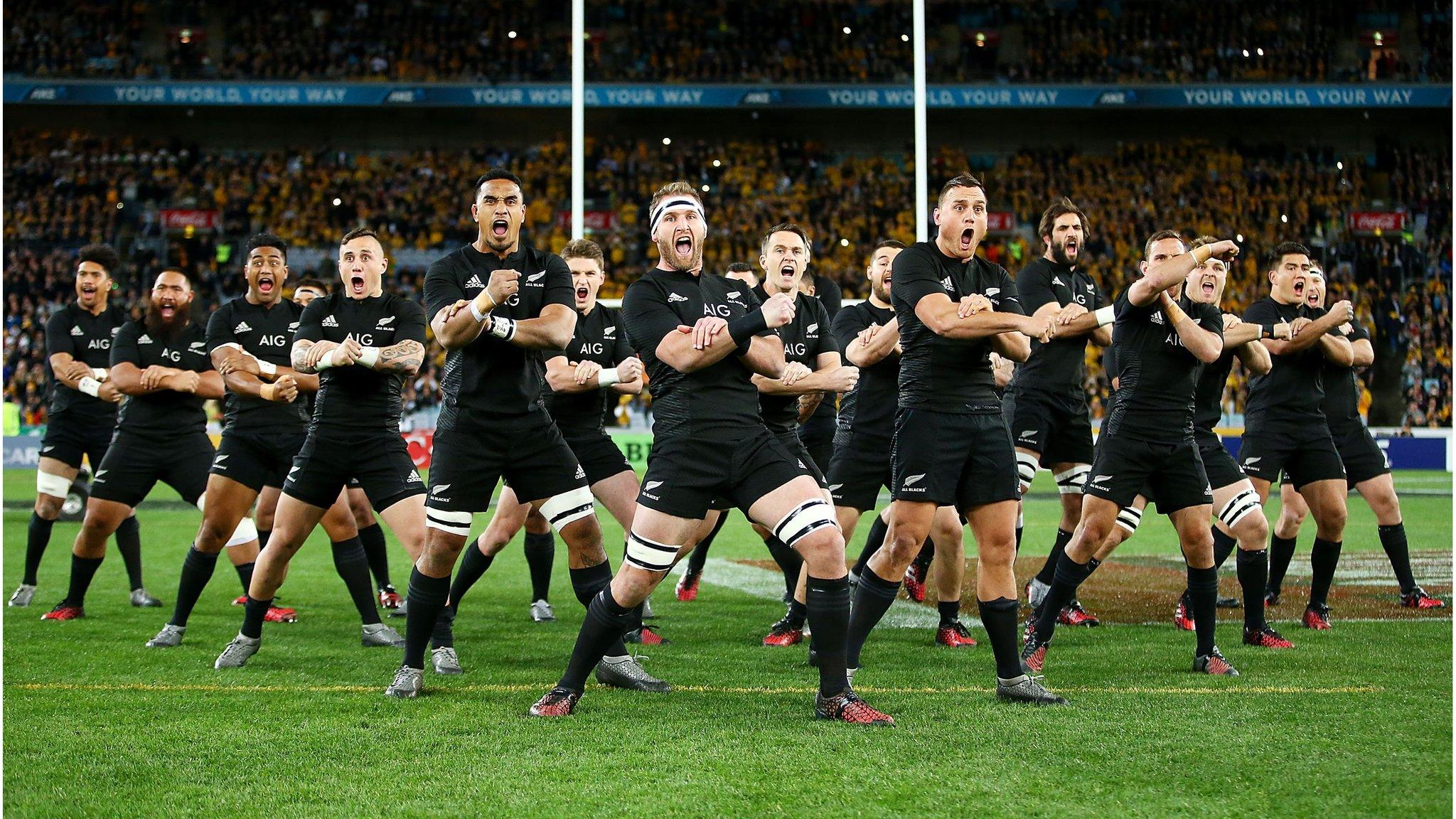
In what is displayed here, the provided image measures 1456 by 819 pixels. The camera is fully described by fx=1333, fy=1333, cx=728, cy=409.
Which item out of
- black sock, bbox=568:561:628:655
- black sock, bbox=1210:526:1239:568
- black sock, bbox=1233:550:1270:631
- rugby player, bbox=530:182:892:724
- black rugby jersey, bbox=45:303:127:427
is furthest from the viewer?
black rugby jersey, bbox=45:303:127:427

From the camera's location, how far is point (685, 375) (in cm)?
539

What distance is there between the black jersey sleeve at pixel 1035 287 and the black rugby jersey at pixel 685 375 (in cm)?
244

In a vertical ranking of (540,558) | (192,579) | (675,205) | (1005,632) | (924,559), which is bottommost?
(924,559)

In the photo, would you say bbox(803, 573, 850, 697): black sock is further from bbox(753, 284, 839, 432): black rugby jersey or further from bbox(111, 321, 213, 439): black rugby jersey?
bbox(111, 321, 213, 439): black rugby jersey

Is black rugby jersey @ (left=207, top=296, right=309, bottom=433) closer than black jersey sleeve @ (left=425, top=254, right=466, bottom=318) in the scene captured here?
No

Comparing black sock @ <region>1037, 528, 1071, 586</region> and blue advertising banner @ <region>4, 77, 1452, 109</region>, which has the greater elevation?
blue advertising banner @ <region>4, 77, 1452, 109</region>

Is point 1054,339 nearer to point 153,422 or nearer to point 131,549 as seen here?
point 153,422

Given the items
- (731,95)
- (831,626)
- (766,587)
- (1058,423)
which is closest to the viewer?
(831,626)

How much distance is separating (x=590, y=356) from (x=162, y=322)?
269 cm

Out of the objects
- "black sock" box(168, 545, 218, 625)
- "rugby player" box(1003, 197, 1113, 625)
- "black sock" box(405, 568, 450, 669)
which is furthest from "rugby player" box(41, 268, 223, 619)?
"rugby player" box(1003, 197, 1113, 625)

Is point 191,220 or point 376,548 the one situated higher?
point 191,220

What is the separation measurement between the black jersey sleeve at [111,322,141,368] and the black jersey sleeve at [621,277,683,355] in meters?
4.26

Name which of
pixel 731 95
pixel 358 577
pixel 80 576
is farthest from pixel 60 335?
pixel 731 95

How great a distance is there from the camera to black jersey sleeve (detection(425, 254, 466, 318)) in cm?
575
